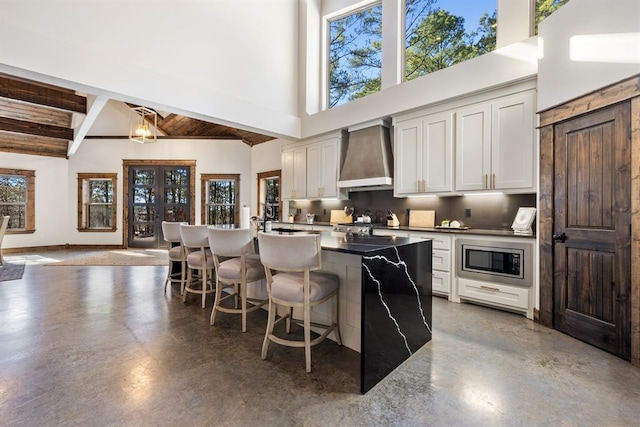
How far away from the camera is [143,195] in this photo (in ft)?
28.5

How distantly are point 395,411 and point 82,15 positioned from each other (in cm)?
511

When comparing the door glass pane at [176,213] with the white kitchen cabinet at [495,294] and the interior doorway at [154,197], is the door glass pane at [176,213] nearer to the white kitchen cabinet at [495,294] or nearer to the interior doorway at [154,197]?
the interior doorway at [154,197]

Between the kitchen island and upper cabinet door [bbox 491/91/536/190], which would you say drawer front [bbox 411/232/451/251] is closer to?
upper cabinet door [bbox 491/91/536/190]

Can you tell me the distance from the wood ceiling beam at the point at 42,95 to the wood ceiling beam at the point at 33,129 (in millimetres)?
1828

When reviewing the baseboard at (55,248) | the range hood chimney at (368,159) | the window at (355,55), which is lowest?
the baseboard at (55,248)

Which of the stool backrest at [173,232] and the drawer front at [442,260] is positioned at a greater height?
the stool backrest at [173,232]

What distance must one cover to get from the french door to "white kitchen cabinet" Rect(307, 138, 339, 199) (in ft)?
14.3

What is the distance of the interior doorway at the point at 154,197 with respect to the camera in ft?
28.2

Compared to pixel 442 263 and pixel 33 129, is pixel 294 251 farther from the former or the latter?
pixel 33 129

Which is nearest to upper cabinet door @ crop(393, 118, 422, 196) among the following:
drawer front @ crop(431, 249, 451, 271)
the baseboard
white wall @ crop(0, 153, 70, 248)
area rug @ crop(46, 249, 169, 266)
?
drawer front @ crop(431, 249, 451, 271)

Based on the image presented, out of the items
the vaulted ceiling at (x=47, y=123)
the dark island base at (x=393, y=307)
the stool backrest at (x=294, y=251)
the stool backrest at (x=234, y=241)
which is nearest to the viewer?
the dark island base at (x=393, y=307)

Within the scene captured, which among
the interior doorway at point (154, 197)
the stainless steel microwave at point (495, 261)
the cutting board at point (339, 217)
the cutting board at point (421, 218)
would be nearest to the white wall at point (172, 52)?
the cutting board at point (339, 217)

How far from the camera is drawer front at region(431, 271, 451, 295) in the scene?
3805mm

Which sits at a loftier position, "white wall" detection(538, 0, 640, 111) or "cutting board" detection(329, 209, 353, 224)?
"white wall" detection(538, 0, 640, 111)
